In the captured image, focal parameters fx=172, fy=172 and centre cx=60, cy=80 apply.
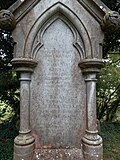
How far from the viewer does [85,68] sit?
Answer: 104 inches

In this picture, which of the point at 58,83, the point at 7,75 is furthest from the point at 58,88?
the point at 7,75

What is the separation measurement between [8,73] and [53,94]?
9.75 ft

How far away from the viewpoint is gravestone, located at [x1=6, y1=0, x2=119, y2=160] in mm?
2596

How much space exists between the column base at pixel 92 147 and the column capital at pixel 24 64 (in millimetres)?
1326

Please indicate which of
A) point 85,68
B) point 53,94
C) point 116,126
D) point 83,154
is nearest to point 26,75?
point 53,94

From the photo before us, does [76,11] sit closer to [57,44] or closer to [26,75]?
[57,44]

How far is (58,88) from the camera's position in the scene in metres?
2.76

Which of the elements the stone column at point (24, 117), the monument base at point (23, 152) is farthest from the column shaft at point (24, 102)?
the monument base at point (23, 152)

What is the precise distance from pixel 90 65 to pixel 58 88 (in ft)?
2.04

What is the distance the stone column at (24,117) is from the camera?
2510 mm

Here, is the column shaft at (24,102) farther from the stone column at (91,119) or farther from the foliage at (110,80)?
the foliage at (110,80)

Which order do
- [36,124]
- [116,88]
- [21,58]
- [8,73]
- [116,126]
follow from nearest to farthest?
[21,58] < [36,124] < [8,73] < [116,126] < [116,88]

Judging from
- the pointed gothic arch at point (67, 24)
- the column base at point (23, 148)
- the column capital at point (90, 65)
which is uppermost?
the pointed gothic arch at point (67, 24)

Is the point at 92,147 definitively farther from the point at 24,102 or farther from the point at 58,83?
the point at 24,102
